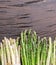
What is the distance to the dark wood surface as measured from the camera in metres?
1.94

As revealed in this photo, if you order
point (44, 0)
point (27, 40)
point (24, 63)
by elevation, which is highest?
point (44, 0)

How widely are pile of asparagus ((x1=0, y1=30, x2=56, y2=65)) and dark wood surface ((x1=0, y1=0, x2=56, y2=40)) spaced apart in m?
0.07

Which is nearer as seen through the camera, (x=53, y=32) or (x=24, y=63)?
(x=24, y=63)

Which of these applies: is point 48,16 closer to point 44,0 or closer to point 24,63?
point 44,0

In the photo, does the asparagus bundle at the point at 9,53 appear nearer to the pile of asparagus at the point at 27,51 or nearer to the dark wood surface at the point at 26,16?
the pile of asparagus at the point at 27,51

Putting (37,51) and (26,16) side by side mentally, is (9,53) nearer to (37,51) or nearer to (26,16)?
(37,51)

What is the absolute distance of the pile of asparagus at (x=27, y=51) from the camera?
1854 millimetres

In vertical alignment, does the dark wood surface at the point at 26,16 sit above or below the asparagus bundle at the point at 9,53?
above

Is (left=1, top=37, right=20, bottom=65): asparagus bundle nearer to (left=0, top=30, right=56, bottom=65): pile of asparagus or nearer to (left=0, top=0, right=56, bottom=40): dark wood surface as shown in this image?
(left=0, top=30, right=56, bottom=65): pile of asparagus

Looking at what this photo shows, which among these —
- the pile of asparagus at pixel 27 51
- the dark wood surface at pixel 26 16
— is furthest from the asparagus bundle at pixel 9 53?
the dark wood surface at pixel 26 16

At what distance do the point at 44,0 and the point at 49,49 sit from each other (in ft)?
1.09

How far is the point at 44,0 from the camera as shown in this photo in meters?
1.95

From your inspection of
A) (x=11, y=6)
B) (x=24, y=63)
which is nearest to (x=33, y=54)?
(x=24, y=63)

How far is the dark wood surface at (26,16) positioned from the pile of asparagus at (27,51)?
0.22 feet
